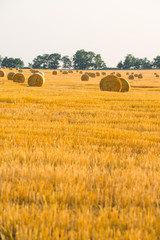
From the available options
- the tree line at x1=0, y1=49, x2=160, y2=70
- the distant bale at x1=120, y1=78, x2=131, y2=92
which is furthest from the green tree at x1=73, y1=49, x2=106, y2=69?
the distant bale at x1=120, y1=78, x2=131, y2=92

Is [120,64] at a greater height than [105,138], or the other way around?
[120,64]

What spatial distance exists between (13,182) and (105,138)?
340 cm

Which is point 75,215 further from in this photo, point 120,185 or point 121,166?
point 121,166

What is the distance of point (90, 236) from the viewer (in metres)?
2.59

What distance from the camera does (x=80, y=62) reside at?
506 ft

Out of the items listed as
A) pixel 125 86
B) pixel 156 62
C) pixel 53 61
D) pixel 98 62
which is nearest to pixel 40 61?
pixel 53 61

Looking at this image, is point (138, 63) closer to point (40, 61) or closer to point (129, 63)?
point (129, 63)

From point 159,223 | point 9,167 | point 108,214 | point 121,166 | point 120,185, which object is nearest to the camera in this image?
point 159,223

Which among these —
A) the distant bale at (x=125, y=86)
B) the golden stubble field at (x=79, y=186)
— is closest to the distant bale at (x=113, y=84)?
the distant bale at (x=125, y=86)

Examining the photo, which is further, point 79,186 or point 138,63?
point 138,63

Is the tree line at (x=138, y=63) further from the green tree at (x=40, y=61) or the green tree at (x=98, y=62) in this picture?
the green tree at (x=40, y=61)

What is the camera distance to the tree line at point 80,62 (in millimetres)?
148625

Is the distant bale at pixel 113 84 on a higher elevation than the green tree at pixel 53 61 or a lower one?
lower

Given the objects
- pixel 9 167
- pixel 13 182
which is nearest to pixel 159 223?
pixel 13 182
